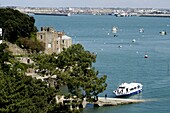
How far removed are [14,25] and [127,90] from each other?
14146mm

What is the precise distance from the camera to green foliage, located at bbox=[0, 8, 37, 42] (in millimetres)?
46250

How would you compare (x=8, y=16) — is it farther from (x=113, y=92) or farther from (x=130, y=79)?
(x=113, y=92)

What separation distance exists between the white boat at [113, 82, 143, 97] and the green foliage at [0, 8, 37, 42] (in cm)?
1319

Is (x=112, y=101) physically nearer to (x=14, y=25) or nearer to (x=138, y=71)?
(x=138, y=71)

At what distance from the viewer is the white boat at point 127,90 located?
35.7 m

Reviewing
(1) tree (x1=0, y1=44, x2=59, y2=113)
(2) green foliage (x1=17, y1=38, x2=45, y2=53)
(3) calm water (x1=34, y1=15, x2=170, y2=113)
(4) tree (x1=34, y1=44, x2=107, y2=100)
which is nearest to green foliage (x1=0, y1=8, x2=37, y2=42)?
(2) green foliage (x1=17, y1=38, x2=45, y2=53)

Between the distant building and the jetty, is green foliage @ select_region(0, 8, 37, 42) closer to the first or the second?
the distant building

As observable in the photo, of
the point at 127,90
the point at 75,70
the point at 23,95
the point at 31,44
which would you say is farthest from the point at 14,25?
the point at 23,95

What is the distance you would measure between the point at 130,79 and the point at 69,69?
50.7ft

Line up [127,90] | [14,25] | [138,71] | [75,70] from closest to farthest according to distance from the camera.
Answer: [75,70] < [127,90] < [14,25] < [138,71]

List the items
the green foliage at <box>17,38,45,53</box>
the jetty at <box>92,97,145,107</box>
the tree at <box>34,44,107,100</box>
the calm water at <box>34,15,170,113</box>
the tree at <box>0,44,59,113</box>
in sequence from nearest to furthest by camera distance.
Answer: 1. the tree at <box>0,44,59,113</box>
2. the tree at <box>34,44,107,100</box>
3. the jetty at <box>92,97,145,107</box>
4. the calm water at <box>34,15,170,113</box>
5. the green foliage at <box>17,38,45,53</box>

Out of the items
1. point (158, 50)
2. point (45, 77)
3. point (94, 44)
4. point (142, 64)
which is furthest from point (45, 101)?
point (94, 44)

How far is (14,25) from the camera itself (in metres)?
46.8

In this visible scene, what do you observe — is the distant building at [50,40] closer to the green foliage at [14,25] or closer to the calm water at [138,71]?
the green foliage at [14,25]
